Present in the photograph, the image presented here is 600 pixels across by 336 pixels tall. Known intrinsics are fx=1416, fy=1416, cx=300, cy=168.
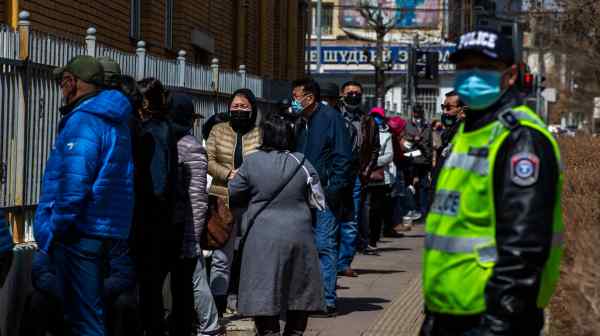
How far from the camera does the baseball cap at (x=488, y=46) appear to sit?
5000 mm

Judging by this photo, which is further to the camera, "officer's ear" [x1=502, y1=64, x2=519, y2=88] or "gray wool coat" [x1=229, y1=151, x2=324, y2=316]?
"gray wool coat" [x1=229, y1=151, x2=324, y2=316]

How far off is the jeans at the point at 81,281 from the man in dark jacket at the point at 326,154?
3615 millimetres

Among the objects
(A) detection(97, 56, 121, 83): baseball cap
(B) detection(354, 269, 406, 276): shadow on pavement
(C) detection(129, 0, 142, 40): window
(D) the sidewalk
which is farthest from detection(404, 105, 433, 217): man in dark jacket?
(A) detection(97, 56, 121, 83): baseball cap

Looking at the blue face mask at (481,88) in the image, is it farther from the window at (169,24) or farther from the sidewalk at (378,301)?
the window at (169,24)

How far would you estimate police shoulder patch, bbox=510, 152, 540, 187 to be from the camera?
15.5 feet

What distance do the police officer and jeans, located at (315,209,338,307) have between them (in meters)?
5.98

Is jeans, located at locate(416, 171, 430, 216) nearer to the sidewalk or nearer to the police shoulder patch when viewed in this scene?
the sidewalk

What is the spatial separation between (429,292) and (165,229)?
4088mm

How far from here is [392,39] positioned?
74.4m

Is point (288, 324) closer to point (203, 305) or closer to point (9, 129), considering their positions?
point (203, 305)

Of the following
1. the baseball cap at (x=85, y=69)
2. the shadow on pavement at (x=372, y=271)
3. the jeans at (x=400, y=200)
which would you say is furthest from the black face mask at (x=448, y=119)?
the jeans at (x=400, y=200)

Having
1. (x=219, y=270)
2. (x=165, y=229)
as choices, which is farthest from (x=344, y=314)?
(x=165, y=229)

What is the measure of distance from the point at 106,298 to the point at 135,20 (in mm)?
10661

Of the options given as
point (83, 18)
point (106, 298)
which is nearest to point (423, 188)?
point (83, 18)
